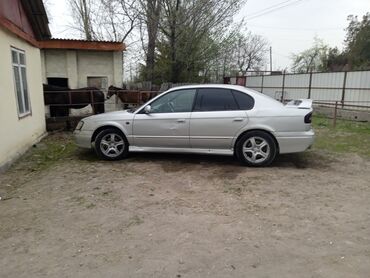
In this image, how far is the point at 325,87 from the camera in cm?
1878

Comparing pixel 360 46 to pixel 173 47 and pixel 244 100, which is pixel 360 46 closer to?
pixel 173 47

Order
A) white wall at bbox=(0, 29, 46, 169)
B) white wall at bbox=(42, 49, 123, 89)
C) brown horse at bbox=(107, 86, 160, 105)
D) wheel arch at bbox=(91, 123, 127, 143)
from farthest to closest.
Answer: white wall at bbox=(42, 49, 123, 89) → brown horse at bbox=(107, 86, 160, 105) → wheel arch at bbox=(91, 123, 127, 143) → white wall at bbox=(0, 29, 46, 169)

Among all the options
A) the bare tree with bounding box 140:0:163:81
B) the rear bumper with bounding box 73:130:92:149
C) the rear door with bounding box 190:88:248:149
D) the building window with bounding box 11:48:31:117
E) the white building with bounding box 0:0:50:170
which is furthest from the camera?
the bare tree with bounding box 140:0:163:81

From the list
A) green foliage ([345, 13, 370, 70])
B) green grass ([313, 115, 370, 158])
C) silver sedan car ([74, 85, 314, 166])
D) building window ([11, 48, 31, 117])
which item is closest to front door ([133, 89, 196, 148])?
silver sedan car ([74, 85, 314, 166])

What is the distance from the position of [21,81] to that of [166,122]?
164 inches

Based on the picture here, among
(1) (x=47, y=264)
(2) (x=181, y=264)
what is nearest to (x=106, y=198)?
(1) (x=47, y=264)

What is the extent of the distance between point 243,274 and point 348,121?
12.9 m

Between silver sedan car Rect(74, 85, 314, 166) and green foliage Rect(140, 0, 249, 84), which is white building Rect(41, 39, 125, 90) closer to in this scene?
green foliage Rect(140, 0, 249, 84)

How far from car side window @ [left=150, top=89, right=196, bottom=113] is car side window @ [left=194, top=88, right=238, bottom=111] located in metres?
0.16

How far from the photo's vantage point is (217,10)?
20.6 metres

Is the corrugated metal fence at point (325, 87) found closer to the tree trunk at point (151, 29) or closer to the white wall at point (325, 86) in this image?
the white wall at point (325, 86)

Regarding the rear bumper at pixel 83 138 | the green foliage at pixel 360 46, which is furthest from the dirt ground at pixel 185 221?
the green foliage at pixel 360 46

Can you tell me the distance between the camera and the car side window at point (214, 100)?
7.07 meters

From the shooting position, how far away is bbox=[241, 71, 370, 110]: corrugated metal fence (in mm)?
16500
